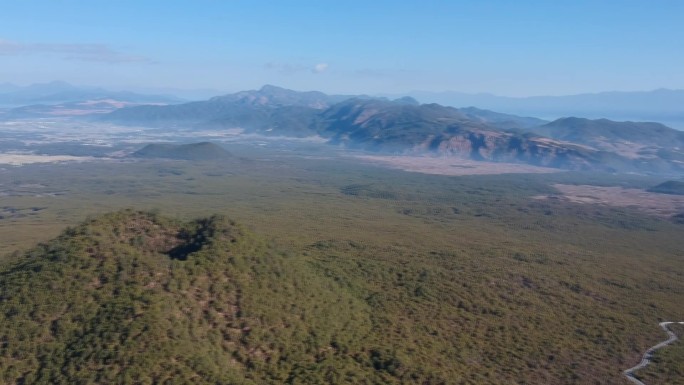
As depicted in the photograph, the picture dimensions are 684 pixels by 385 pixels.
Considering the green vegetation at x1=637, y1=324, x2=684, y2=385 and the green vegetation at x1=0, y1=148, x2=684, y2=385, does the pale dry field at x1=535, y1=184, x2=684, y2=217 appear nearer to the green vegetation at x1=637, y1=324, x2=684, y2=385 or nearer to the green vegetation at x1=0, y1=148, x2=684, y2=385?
the green vegetation at x1=0, y1=148, x2=684, y2=385

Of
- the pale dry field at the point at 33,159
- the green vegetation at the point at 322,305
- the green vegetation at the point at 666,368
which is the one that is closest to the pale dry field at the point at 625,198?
the green vegetation at the point at 322,305

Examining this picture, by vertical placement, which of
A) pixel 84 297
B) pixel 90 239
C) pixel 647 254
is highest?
pixel 90 239

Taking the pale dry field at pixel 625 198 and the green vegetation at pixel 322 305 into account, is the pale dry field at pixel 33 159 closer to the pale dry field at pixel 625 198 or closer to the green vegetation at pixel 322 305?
the green vegetation at pixel 322 305

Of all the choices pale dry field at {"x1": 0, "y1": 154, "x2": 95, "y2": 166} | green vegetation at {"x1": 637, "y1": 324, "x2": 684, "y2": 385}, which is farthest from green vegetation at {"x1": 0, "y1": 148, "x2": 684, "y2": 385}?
pale dry field at {"x1": 0, "y1": 154, "x2": 95, "y2": 166}

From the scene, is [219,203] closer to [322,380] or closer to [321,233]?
[321,233]

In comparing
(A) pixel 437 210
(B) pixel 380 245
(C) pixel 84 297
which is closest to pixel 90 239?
(C) pixel 84 297

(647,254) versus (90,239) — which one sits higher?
(90,239)

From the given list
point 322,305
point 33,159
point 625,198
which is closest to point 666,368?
point 322,305

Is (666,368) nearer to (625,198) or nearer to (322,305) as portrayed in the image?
(322,305)
